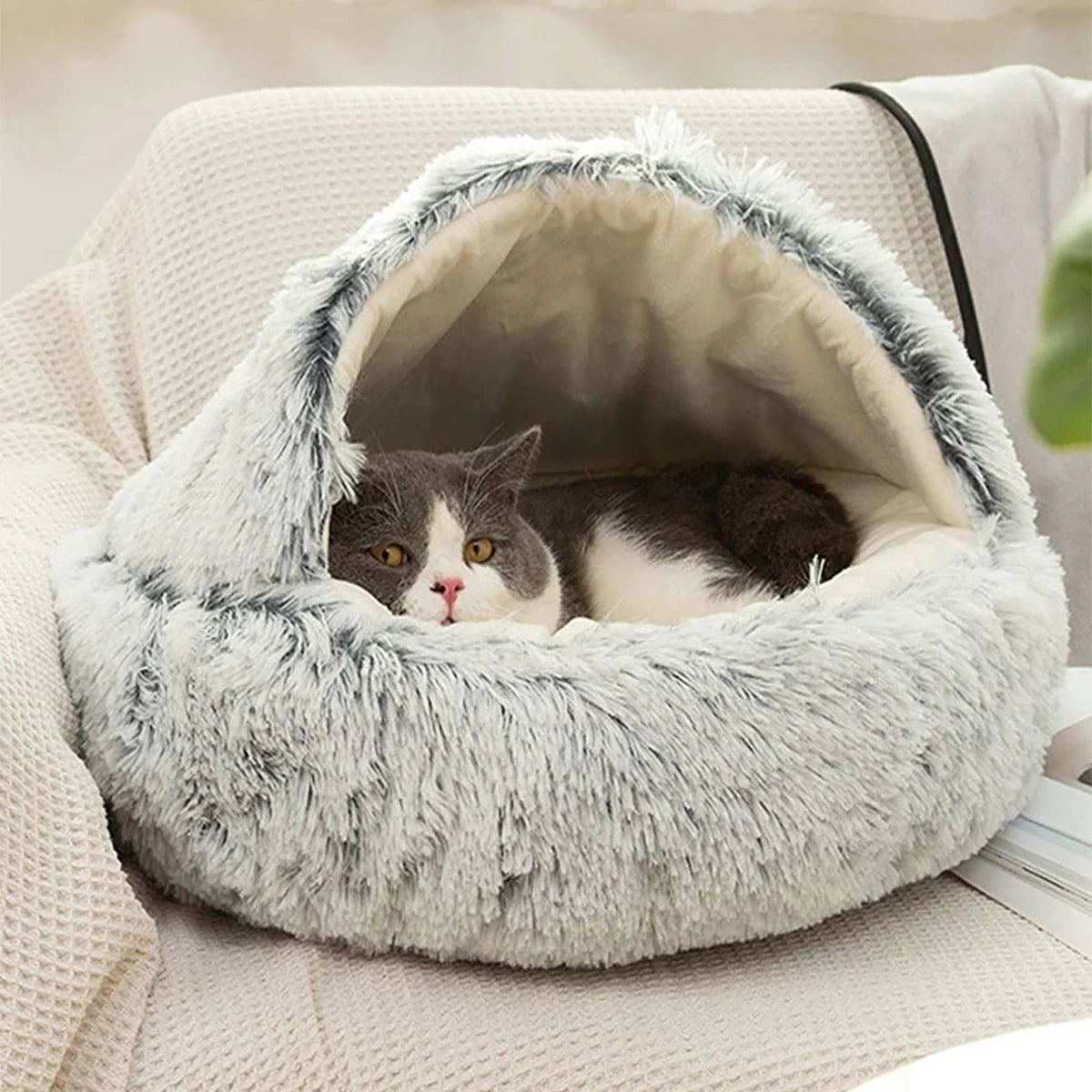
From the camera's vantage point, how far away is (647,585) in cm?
114

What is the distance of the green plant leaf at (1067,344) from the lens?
0.60 ft

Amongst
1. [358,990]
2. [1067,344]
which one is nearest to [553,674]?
[358,990]

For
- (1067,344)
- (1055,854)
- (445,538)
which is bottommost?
(1055,854)

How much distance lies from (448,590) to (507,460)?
4.8 inches

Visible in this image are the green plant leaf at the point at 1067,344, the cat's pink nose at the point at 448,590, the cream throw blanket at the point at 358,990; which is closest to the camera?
the green plant leaf at the point at 1067,344

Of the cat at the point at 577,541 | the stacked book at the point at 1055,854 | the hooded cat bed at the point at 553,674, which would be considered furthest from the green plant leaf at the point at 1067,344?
the cat at the point at 577,541

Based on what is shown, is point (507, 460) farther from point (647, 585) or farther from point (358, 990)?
point (358, 990)

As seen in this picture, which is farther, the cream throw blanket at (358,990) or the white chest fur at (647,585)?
the white chest fur at (647,585)

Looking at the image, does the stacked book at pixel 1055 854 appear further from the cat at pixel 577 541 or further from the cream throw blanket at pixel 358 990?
the cat at pixel 577 541

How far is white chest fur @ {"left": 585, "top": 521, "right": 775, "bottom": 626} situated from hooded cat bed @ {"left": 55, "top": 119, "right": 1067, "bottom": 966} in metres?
0.17

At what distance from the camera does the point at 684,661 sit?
2.48 feet

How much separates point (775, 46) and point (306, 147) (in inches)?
32.2

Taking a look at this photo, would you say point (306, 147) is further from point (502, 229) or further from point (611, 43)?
point (611, 43)

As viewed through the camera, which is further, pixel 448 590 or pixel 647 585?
pixel 647 585
